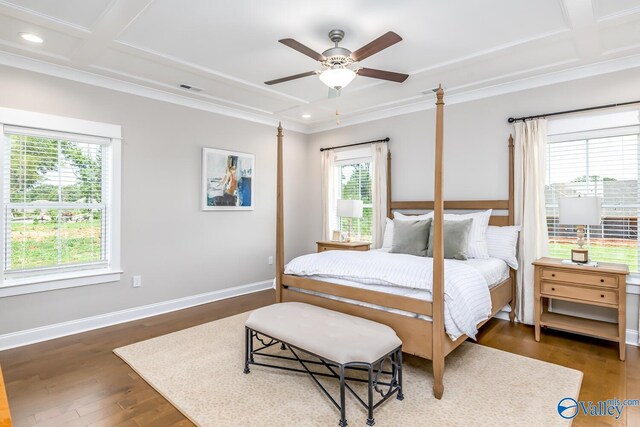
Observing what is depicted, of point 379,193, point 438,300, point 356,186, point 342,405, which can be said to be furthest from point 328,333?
point 356,186

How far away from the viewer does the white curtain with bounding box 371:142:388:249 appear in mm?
4934

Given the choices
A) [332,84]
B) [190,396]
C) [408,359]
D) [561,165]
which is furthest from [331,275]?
[561,165]

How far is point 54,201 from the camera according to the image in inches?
138

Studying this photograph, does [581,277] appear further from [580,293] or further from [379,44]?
[379,44]

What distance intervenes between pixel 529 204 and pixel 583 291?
100 cm

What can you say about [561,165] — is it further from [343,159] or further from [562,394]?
[343,159]

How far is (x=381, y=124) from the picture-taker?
5.05 metres

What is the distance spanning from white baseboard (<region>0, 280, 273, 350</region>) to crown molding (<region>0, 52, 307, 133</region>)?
2.44 meters

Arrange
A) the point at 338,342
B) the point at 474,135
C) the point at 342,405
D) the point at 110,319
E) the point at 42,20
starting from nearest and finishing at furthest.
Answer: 1. the point at 342,405
2. the point at 338,342
3. the point at 42,20
4. the point at 110,319
5. the point at 474,135

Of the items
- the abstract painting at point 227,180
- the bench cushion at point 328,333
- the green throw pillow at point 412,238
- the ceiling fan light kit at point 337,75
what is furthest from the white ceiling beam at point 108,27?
the green throw pillow at point 412,238

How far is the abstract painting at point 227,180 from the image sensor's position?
15.3 ft

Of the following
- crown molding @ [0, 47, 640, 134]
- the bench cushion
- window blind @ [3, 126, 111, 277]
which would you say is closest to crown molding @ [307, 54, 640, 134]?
crown molding @ [0, 47, 640, 134]

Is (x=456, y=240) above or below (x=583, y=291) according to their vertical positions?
above

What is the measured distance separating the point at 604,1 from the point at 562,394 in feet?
8.69
